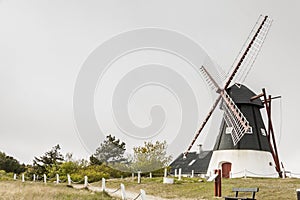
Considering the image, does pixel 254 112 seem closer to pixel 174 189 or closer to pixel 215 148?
pixel 215 148

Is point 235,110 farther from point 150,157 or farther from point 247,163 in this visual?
point 150,157

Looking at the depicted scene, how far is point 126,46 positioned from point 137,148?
1377 cm

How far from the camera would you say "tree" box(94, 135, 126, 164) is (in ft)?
128

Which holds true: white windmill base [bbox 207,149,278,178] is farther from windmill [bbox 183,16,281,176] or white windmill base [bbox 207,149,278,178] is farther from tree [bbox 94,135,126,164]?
tree [bbox 94,135,126,164]

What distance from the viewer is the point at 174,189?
1708 centimetres

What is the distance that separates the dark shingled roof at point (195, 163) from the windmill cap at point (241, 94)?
981 centimetres

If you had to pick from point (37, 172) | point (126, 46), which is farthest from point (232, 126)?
point (37, 172)

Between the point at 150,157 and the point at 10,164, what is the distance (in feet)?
73.6

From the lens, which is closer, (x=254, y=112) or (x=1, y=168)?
(x=254, y=112)

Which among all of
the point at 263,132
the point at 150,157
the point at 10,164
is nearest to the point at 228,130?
the point at 263,132

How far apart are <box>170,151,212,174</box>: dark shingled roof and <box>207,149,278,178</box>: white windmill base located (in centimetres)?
887

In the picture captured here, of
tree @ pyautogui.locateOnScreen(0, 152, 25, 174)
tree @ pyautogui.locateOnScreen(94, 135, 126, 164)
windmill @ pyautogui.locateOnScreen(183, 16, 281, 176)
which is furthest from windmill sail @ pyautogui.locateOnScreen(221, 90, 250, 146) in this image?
tree @ pyautogui.locateOnScreen(0, 152, 25, 174)

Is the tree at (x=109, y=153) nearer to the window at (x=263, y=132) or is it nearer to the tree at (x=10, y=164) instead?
the tree at (x=10, y=164)

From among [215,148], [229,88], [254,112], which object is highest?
[229,88]
